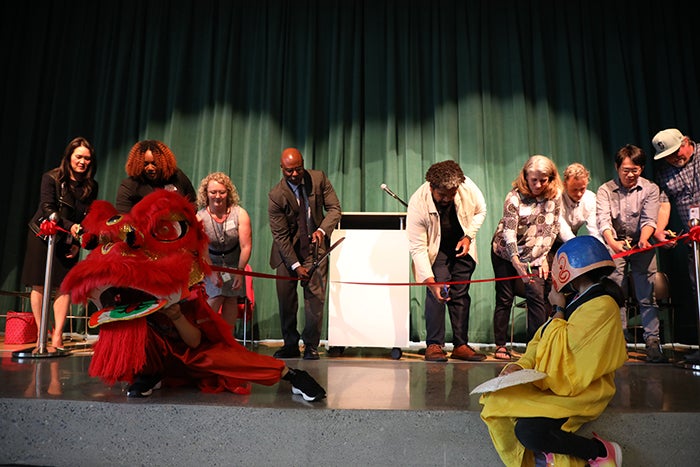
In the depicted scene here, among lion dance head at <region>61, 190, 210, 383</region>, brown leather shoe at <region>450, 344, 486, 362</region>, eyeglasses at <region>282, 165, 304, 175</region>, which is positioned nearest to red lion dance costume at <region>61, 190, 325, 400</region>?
lion dance head at <region>61, 190, 210, 383</region>

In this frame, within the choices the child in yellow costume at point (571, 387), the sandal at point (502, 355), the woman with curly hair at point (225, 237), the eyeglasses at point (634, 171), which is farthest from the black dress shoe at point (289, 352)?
the eyeglasses at point (634, 171)

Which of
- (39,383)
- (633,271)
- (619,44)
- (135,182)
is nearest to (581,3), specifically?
(619,44)

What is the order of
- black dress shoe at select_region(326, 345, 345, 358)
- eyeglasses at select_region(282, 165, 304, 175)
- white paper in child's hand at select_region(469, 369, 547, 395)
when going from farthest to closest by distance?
black dress shoe at select_region(326, 345, 345, 358), eyeglasses at select_region(282, 165, 304, 175), white paper in child's hand at select_region(469, 369, 547, 395)

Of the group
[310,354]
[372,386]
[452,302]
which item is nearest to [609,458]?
[372,386]

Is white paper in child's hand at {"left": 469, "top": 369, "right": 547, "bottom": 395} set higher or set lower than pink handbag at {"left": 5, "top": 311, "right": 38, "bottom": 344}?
lower

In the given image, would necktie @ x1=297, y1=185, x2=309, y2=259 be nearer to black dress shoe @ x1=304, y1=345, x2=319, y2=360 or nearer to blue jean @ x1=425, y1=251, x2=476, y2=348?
black dress shoe @ x1=304, y1=345, x2=319, y2=360

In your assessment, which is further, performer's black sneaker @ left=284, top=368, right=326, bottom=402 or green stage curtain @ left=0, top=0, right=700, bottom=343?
green stage curtain @ left=0, top=0, right=700, bottom=343

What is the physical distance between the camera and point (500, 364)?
12.3 ft

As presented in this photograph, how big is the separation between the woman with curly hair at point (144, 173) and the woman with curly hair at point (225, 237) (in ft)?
0.96

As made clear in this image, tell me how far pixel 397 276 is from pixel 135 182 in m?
1.95

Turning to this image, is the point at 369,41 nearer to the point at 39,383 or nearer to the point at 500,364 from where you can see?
the point at 500,364

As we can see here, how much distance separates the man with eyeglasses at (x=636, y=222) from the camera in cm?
407

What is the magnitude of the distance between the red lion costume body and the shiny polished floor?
0.38ft

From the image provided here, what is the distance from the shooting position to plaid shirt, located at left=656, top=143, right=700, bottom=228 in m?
4.14
